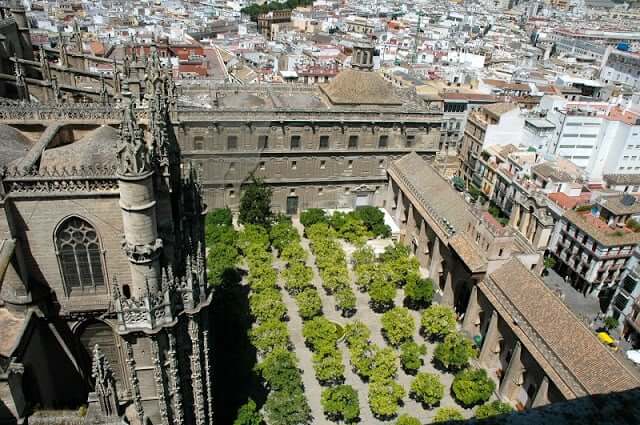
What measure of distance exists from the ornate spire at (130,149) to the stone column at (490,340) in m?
28.7

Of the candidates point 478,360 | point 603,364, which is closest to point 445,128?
point 478,360

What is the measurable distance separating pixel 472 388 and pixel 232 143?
33045 millimetres

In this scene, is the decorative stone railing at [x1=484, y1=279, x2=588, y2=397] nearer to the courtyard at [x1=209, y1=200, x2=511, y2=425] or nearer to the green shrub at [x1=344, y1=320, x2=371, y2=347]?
the courtyard at [x1=209, y1=200, x2=511, y2=425]

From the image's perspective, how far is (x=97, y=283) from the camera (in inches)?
814

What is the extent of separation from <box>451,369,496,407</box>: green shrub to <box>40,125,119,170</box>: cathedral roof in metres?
25.5

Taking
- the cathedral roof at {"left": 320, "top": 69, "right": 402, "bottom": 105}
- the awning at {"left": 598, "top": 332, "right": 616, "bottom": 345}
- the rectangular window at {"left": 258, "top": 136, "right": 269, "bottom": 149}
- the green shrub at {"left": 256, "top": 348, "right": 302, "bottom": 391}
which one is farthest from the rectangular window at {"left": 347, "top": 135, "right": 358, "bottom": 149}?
the awning at {"left": 598, "top": 332, "right": 616, "bottom": 345}

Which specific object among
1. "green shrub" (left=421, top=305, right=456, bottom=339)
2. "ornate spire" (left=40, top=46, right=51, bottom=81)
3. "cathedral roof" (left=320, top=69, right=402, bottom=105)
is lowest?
"green shrub" (left=421, top=305, right=456, bottom=339)

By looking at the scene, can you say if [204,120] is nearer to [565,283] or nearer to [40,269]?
[40,269]

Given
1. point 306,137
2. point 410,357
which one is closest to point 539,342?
point 410,357

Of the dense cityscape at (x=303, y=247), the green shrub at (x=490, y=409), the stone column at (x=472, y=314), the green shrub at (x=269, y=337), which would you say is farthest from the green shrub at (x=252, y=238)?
the green shrub at (x=490, y=409)

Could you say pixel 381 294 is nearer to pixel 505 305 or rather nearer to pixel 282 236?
pixel 505 305

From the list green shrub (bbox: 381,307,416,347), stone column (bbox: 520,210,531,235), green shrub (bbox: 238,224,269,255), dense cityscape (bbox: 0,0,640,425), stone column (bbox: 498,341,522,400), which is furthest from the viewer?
stone column (bbox: 520,210,531,235)

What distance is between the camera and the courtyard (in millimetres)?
31312

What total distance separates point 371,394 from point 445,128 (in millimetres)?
53519
